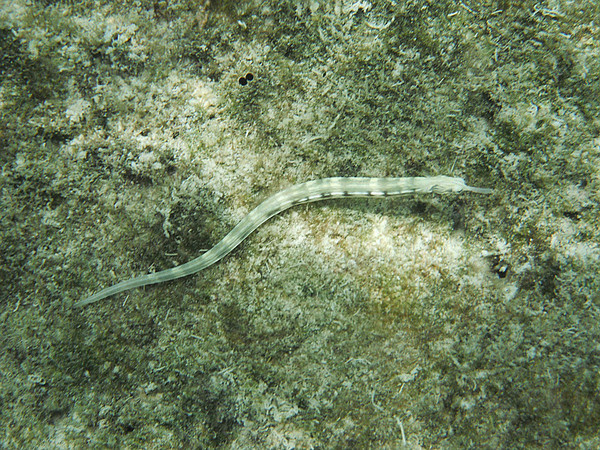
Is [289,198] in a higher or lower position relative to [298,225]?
higher

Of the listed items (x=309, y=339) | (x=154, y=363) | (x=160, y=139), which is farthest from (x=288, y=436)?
(x=160, y=139)

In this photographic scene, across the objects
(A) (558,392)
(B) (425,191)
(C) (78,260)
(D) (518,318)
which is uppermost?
(B) (425,191)

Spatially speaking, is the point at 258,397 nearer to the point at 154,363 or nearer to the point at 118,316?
the point at 154,363
